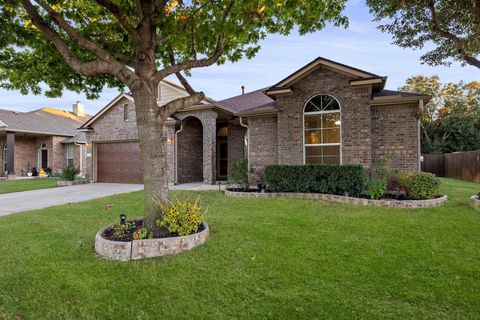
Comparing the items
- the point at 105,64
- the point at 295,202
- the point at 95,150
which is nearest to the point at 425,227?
the point at 295,202

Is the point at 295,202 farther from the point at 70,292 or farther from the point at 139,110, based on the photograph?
the point at 70,292

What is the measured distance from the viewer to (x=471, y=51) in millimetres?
9727

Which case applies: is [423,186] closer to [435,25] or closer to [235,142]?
[435,25]

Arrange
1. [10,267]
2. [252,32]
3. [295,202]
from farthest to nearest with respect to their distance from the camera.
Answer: [295,202] < [252,32] < [10,267]

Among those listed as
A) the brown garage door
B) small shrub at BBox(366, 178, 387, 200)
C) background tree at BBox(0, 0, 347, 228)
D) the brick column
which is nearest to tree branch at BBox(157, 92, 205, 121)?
background tree at BBox(0, 0, 347, 228)

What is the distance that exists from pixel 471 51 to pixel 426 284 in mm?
10695

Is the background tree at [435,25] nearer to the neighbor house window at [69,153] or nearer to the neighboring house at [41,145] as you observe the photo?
the neighboring house at [41,145]

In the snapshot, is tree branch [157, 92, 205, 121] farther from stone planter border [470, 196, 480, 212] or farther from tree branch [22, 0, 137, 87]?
stone planter border [470, 196, 480, 212]

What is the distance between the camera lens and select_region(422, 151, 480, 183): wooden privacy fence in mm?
15252

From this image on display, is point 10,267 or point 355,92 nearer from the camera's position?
point 10,267

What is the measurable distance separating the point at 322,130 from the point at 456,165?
13.9 metres

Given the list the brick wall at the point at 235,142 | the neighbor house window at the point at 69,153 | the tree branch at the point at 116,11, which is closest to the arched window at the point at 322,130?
the brick wall at the point at 235,142

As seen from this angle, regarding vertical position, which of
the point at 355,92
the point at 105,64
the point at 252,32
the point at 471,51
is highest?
the point at 471,51

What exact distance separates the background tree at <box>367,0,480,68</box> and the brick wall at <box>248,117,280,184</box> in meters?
5.51
